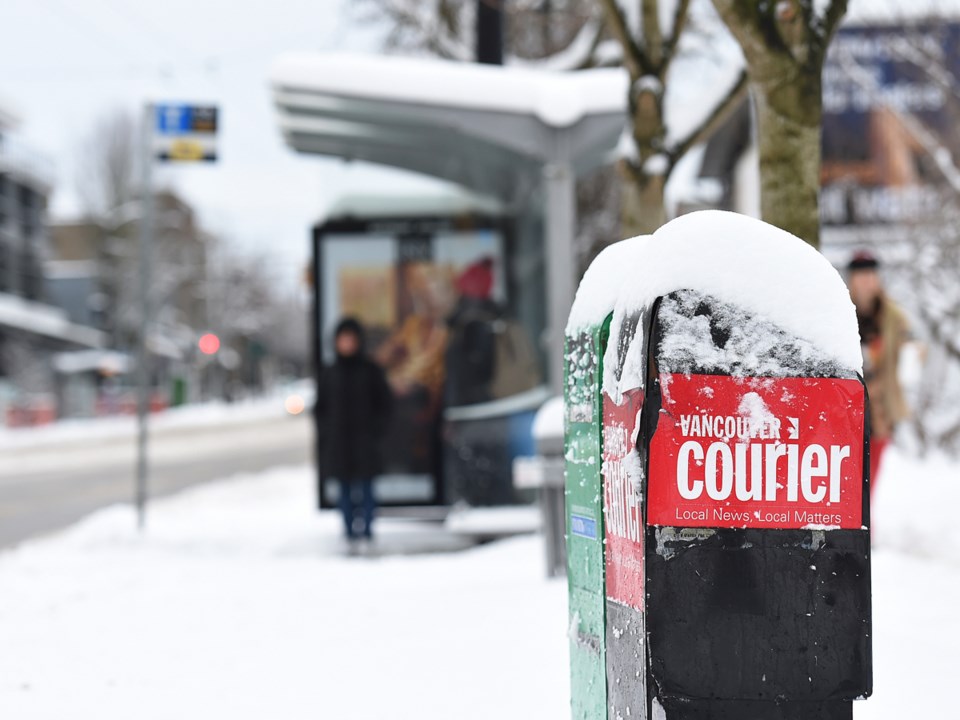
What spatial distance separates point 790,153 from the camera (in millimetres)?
5777

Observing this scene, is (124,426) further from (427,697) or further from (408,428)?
(427,697)

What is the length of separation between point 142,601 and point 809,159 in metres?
4.41

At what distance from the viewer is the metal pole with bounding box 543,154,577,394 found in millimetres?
10156

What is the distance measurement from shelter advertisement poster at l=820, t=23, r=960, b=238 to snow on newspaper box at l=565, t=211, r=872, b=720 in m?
11.8

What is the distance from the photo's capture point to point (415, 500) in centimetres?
1174

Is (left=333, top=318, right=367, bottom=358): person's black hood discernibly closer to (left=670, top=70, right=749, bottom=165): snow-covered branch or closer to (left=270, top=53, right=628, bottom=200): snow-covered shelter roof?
(left=270, top=53, right=628, bottom=200): snow-covered shelter roof

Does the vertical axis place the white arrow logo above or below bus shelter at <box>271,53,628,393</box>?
below

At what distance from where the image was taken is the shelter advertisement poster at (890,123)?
1497 centimetres

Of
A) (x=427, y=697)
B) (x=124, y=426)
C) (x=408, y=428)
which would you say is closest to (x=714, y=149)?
(x=408, y=428)

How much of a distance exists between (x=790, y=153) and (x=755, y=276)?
2693mm

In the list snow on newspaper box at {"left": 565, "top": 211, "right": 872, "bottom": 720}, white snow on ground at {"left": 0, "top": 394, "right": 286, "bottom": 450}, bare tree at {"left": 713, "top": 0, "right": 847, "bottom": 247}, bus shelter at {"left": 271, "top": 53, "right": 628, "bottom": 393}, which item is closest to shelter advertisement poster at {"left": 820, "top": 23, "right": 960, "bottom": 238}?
bus shelter at {"left": 271, "top": 53, "right": 628, "bottom": 393}

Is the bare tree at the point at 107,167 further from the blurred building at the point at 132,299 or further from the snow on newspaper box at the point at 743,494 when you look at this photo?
the snow on newspaper box at the point at 743,494

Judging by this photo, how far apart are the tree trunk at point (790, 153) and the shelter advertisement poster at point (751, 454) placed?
8.81 feet

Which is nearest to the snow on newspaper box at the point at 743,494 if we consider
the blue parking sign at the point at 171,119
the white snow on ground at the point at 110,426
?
the blue parking sign at the point at 171,119
